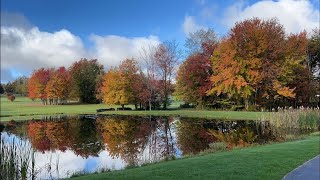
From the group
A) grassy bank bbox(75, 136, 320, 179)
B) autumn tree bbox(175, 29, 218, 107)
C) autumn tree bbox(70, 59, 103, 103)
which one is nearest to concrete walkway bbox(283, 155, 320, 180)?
grassy bank bbox(75, 136, 320, 179)

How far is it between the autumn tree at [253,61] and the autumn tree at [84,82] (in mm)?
32845

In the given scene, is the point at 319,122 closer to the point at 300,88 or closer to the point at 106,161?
the point at 106,161

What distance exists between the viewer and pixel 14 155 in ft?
30.0

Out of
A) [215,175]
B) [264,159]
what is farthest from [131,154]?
[215,175]

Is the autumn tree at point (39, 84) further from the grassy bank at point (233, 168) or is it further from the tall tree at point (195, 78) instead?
the grassy bank at point (233, 168)

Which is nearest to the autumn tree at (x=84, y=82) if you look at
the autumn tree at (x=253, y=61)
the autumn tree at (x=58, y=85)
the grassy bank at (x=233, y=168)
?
the autumn tree at (x=58, y=85)

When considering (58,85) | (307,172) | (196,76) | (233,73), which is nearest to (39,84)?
(58,85)

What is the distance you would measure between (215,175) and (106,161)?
25.2 ft

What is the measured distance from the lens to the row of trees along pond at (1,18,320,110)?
40.1 meters

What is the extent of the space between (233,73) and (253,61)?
2.50 metres

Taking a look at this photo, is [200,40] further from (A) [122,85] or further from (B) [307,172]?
(B) [307,172]

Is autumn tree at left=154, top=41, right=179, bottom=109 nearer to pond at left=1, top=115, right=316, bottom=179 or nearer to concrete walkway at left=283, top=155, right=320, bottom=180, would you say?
pond at left=1, top=115, right=316, bottom=179

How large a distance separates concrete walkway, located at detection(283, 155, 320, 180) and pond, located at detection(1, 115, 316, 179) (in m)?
5.94

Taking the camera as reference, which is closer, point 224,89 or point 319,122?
point 319,122
